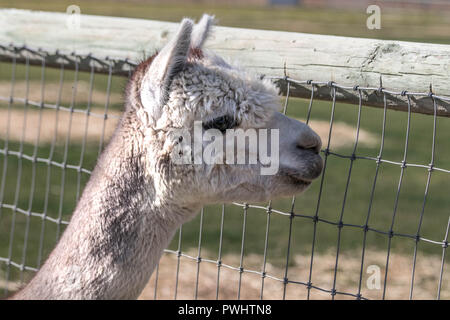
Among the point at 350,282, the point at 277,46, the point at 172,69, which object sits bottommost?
the point at 350,282

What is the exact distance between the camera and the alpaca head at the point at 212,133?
236 centimetres

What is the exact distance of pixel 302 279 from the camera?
5.22 m

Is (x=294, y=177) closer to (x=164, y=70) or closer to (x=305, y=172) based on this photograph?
(x=305, y=172)

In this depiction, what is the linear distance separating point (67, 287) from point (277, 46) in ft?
4.55

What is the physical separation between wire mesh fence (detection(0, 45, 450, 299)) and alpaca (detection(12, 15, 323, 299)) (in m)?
0.43

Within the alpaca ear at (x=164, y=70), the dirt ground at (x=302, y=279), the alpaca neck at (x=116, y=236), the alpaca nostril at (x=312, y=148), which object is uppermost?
the alpaca ear at (x=164, y=70)

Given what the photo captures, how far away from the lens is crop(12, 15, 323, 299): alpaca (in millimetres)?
2375

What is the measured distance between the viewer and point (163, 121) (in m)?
2.37

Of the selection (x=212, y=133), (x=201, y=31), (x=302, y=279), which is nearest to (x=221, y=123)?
(x=212, y=133)

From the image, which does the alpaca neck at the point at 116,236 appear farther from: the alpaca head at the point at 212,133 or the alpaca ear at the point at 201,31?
the alpaca ear at the point at 201,31

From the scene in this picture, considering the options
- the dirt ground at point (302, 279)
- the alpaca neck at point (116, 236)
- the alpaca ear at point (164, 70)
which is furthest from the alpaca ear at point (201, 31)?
the dirt ground at point (302, 279)

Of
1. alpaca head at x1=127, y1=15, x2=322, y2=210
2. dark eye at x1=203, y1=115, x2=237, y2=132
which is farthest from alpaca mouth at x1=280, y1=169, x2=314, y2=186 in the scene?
dark eye at x1=203, y1=115, x2=237, y2=132
